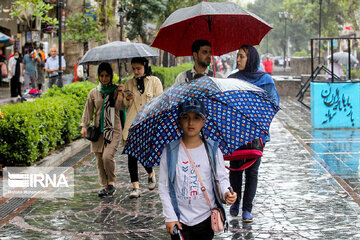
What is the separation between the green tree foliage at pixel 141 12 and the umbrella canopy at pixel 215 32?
21.4m

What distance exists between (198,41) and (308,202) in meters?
2.53

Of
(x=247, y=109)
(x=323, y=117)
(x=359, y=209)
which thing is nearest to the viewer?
(x=247, y=109)

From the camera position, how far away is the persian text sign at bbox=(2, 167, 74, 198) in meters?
7.70

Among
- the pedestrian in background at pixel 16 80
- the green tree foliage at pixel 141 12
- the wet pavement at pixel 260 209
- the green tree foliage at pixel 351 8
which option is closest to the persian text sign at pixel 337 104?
the wet pavement at pixel 260 209

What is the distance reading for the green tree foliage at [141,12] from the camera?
27875 mm

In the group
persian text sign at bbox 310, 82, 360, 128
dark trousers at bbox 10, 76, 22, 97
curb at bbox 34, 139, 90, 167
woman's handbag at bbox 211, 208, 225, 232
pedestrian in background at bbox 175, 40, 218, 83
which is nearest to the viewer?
woman's handbag at bbox 211, 208, 225, 232

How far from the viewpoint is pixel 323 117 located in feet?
47.6

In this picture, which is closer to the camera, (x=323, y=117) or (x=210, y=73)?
(x=210, y=73)

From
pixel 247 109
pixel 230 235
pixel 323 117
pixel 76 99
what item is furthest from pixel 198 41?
pixel 323 117

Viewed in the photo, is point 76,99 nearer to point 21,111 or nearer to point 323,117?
point 21,111

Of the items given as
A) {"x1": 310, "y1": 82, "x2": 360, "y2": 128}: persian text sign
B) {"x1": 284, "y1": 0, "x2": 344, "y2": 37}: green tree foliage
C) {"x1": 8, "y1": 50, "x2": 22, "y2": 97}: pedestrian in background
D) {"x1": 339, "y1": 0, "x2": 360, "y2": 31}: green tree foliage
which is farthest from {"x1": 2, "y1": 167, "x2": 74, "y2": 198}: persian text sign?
{"x1": 284, "y1": 0, "x2": 344, "y2": 37}: green tree foliage

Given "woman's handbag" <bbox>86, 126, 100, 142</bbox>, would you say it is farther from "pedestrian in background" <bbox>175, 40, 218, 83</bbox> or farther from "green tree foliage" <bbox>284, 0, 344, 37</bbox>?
"green tree foliage" <bbox>284, 0, 344, 37</bbox>

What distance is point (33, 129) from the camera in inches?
350

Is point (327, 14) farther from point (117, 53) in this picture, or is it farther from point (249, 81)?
point (249, 81)
